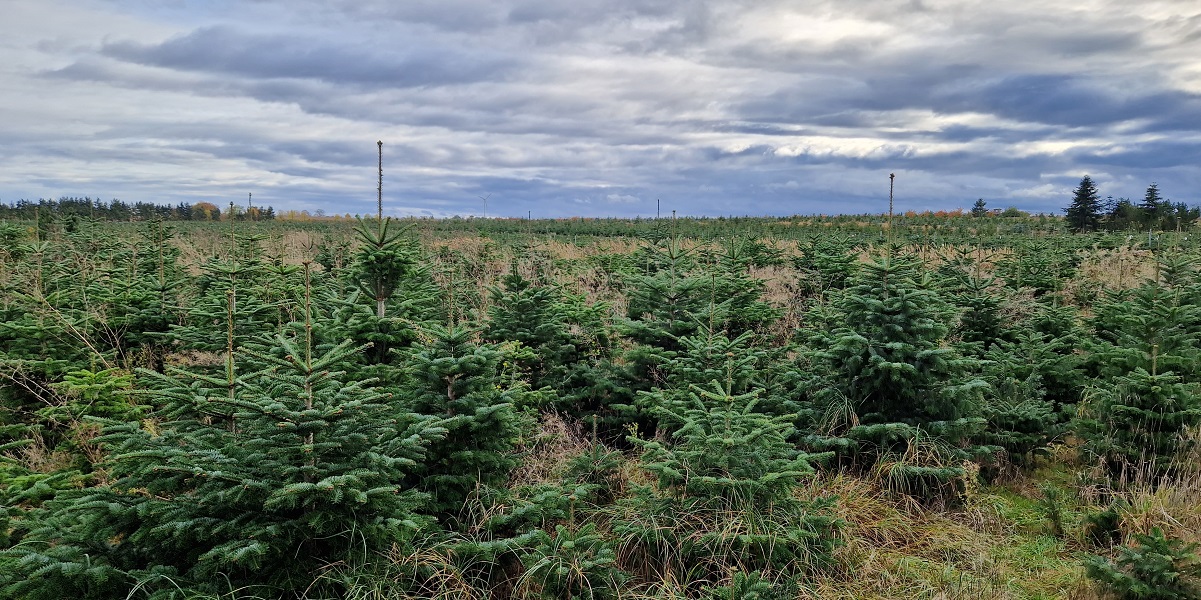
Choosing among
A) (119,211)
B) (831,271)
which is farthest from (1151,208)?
(119,211)

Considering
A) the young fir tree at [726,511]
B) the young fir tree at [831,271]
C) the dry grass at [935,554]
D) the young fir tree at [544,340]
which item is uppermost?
the young fir tree at [831,271]

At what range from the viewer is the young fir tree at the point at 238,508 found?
337cm

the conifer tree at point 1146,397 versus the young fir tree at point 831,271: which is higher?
the young fir tree at point 831,271

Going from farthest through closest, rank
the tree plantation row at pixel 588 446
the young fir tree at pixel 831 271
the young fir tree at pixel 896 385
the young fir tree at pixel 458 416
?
the young fir tree at pixel 831 271, the young fir tree at pixel 896 385, the young fir tree at pixel 458 416, the tree plantation row at pixel 588 446

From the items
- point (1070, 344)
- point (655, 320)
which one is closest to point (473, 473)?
point (655, 320)

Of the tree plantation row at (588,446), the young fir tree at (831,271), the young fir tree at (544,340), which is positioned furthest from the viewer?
the young fir tree at (831,271)

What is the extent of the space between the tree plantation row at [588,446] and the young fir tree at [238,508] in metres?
0.02

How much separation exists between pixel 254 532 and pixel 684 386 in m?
3.72

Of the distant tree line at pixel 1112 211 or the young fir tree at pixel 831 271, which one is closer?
the young fir tree at pixel 831 271

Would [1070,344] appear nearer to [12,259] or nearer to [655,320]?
[655,320]


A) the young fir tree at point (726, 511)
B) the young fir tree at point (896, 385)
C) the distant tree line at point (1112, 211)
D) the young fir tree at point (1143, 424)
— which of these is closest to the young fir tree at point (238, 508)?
the young fir tree at point (726, 511)

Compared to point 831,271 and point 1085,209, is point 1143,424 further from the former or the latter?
point 1085,209

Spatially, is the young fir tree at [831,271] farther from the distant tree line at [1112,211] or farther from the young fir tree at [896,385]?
the distant tree line at [1112,211]

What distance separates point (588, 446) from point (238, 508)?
3478mm
